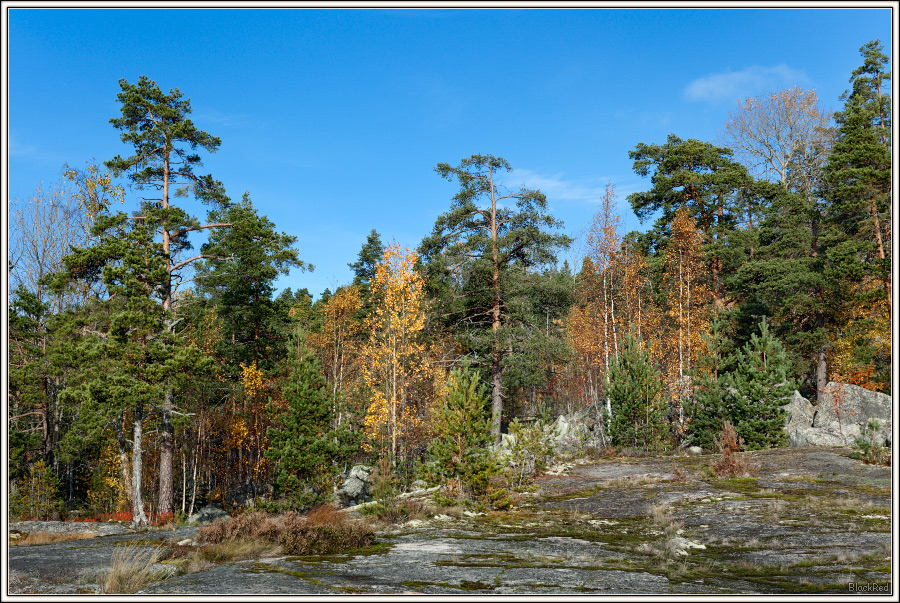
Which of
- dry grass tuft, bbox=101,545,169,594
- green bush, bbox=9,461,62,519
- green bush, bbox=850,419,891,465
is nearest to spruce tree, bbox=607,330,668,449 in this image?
green bush, bbox=850,419,891,465

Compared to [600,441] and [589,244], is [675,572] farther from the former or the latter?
[589,244]

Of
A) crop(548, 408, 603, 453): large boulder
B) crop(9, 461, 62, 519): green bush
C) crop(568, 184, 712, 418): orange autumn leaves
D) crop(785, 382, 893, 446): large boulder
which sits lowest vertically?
crop(9, 461, 62, 519): green bush

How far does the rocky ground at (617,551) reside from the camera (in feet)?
17.7

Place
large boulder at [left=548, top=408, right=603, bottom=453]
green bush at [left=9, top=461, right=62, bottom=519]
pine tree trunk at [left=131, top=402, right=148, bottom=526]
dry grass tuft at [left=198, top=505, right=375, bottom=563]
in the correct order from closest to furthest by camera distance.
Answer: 1. dry grass tuft at [left=198, top=505, right=375, bottom=563]
2. pine tree trunk at [left=131, top=402, right=148, bottom=526]
3. green bush at [left=9, top=461, right=62, bottom=519]
4. large boulder at [left=548, top=408, right=603, bottom=453]

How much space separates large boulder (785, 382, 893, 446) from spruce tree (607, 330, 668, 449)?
184 inches

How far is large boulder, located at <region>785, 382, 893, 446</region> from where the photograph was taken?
788 inches

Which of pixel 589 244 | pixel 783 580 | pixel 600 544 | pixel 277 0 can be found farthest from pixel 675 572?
pixel 589 244

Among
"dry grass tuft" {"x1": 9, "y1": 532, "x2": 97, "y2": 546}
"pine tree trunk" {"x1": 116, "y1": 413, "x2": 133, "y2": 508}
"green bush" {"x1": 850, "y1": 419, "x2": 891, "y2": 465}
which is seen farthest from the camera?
"pine tree trunk" {"x1": 116, "y1": 413, "x2": 133, "y2": 508}

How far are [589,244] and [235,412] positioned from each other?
20.0m

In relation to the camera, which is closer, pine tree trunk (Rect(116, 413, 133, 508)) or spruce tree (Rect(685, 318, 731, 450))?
spruce tree (Rect(685, 318, 731, 450))

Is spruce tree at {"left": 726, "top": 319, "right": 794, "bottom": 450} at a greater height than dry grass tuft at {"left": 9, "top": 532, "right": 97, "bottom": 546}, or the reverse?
spruce tree at {"left": 726, "top": 319, "right": 794, "bottom": 450}

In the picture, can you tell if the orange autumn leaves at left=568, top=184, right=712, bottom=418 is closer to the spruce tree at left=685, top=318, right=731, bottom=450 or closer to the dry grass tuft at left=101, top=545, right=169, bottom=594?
the spruce tree at left=685, top=318, right=731, bottom=450

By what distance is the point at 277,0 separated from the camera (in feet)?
23.6

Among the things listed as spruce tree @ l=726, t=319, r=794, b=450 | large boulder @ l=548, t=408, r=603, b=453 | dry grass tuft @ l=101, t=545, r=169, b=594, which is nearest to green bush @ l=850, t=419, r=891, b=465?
spruce tree @ l=726, t=319, r=794, b=450
